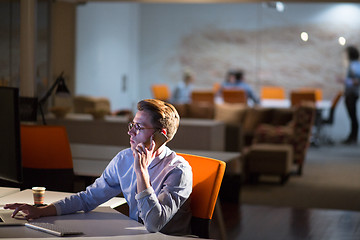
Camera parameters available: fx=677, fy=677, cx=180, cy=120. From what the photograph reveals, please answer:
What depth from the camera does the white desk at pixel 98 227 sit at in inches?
Result: 95.0

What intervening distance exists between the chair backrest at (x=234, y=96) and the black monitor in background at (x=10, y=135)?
1078 centimetres

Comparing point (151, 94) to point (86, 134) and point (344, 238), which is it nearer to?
point (86, 134)

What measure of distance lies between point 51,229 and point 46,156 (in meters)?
→ 2.17

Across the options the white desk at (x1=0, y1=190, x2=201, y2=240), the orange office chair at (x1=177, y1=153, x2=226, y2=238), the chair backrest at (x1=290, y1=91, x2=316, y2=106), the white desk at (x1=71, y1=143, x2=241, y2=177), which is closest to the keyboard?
the white desk at (x1=0, y1=190, x2=201, y2=240)

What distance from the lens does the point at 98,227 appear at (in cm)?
255

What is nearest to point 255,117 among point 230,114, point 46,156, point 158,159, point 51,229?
point 230,114

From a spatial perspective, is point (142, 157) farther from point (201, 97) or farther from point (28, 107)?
point (201, 97)

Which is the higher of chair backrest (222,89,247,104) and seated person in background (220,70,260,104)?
seated person in background (220,70,260,104)

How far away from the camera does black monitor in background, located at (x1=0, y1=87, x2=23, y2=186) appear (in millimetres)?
2570

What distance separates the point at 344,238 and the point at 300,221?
2.58 ft

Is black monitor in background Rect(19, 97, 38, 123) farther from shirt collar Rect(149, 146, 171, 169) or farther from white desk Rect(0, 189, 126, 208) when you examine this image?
shirt collar Rect(149, 146, 171, 169)

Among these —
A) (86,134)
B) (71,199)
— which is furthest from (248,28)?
(71,199)

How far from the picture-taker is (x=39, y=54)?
7.62 m

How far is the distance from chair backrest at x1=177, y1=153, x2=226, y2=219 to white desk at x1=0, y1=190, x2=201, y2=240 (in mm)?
382
